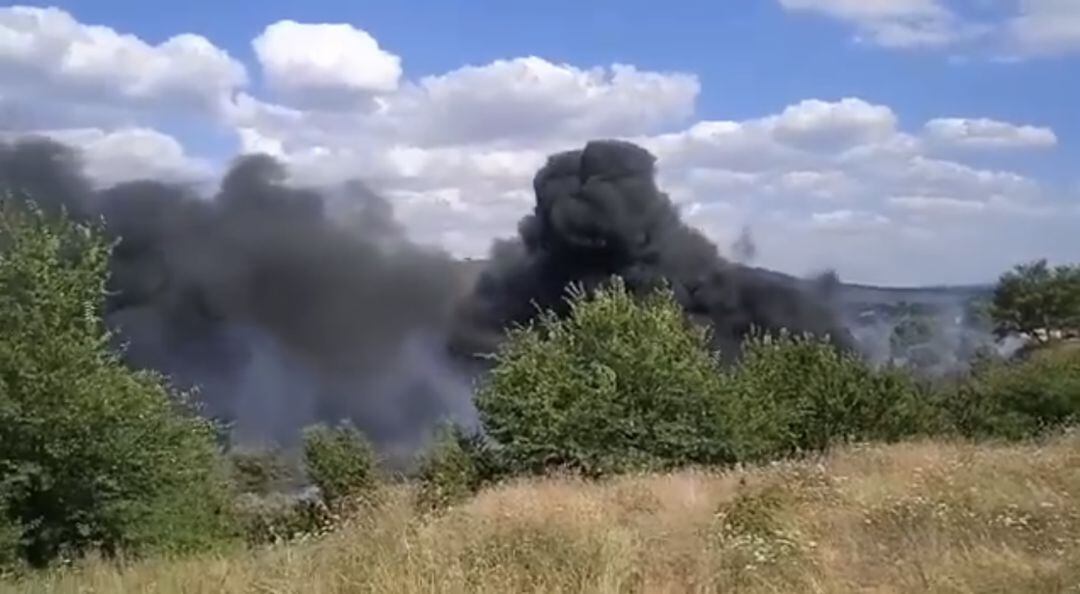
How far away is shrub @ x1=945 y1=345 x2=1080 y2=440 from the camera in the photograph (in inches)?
1609

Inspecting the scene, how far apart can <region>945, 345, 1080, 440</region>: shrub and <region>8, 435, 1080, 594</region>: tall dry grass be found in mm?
31680

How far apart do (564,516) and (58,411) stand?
13687 millimetres

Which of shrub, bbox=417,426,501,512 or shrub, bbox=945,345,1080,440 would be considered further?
shrub, bbox=945,345,1080,440

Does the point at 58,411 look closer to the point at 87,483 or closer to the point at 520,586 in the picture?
the point at 87,483

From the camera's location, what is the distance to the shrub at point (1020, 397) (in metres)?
40.9

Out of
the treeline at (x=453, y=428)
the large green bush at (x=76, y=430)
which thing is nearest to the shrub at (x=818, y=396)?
the treeline at (x=453, y=428)

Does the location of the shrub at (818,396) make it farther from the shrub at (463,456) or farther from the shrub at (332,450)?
the shrub at (332,450)

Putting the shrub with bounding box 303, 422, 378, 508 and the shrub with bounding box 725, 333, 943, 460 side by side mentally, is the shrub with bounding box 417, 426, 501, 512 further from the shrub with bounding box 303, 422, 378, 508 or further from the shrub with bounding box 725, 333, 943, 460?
the shrub with bounding box 303, 422, 378, 508

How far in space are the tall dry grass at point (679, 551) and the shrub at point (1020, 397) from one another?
31.7 metres

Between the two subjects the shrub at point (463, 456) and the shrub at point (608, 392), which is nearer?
the shrub at point (463, 456)

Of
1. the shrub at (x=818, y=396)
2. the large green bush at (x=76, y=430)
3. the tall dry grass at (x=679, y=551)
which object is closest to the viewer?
the tall dry grass at (x=679, y=551)

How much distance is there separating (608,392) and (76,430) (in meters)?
17.6

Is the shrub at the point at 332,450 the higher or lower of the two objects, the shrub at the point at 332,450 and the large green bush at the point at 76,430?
the lower

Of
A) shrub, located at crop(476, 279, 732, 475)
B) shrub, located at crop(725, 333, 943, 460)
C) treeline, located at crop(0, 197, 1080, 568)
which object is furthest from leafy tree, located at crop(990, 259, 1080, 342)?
shrub, located at crop(476, 279, 732, 475)
